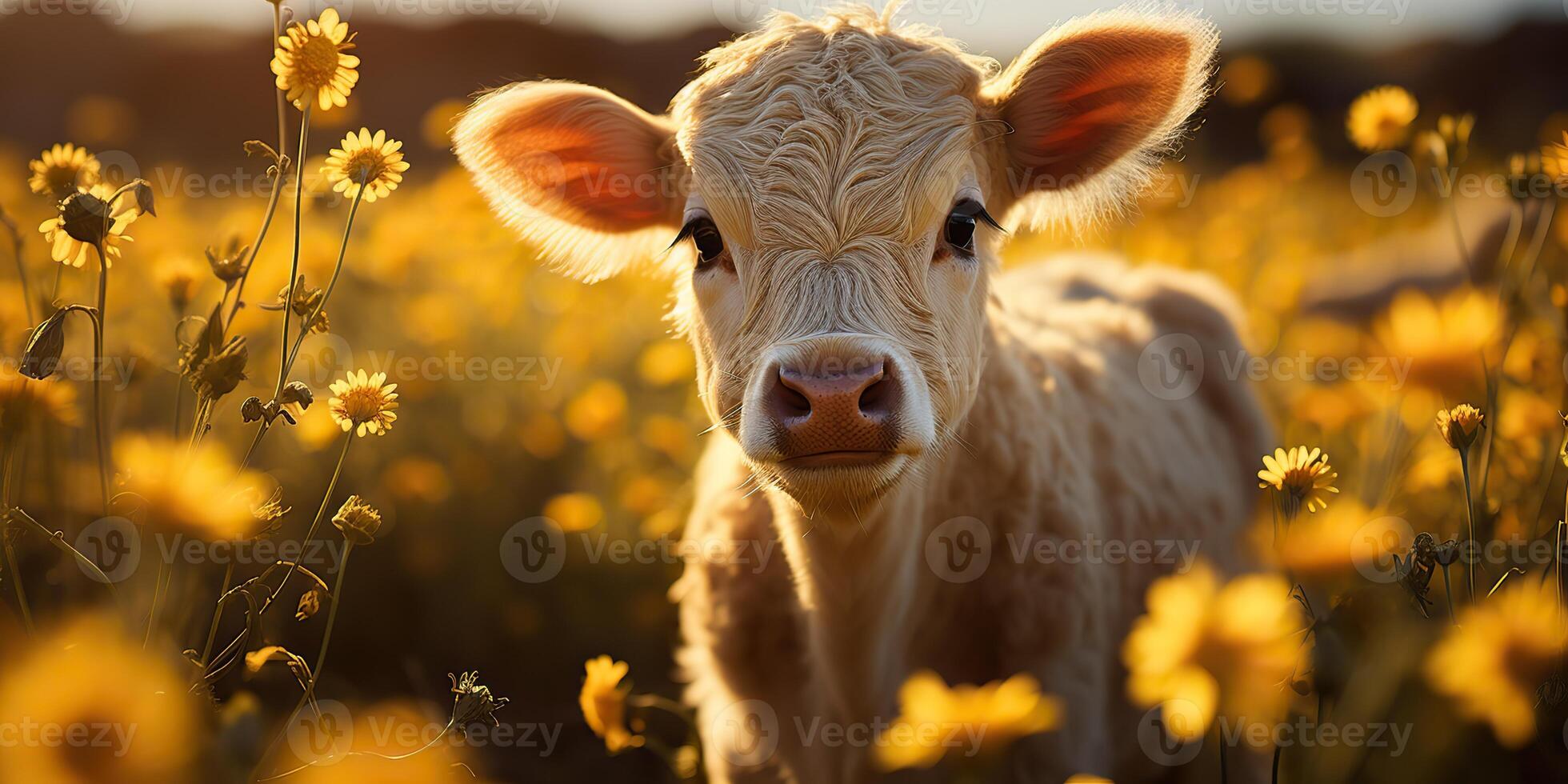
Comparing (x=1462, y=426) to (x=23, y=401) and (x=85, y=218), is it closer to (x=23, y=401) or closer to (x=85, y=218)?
(x=85, y=218)

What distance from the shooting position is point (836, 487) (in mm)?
2191

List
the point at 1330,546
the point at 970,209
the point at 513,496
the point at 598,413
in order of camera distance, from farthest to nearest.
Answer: the point at 513,496 → the point at 598,413 → the point at 970,209 → the point at 1330,546

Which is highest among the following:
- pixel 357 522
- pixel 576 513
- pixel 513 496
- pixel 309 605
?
pixel 357 522

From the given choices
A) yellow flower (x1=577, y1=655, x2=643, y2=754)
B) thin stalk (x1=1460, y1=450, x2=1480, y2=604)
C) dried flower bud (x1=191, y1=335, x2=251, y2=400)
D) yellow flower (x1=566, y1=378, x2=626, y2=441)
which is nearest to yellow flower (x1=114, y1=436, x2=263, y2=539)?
dried flower bud (x1=191, y1=335, x2=251, y2=400)

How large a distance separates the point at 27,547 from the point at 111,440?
1216 mm

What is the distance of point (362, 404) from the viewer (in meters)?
1.95

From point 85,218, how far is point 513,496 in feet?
10.4

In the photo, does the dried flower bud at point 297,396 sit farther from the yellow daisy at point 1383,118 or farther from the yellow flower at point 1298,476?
the yellow daisy at point 1383,118

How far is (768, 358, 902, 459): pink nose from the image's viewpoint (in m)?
2.02

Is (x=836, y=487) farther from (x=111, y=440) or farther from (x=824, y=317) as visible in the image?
(x=111, y=440)

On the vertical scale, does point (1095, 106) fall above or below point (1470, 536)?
above

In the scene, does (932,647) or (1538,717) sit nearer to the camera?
(1538,717)

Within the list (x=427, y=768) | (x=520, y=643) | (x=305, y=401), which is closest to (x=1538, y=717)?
(x=427, y=768)

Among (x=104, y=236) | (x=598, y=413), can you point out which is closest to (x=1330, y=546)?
(x=104, y=236)
